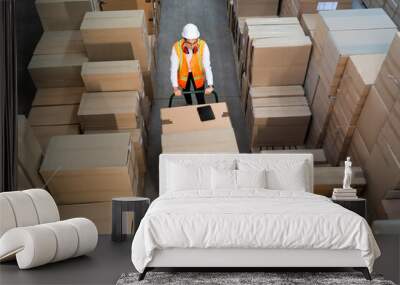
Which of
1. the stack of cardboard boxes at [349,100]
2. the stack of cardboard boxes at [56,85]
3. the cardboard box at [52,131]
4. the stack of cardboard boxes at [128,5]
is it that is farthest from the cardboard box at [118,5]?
the stack of cardboard boxes at [349,100]

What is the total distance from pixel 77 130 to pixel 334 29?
3.12 meters

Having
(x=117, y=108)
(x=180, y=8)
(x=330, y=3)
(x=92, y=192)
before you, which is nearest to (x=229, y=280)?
(x=92, y=192)

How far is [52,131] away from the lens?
222 inches

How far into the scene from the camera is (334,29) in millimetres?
5312

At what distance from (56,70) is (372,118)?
12.4 feet

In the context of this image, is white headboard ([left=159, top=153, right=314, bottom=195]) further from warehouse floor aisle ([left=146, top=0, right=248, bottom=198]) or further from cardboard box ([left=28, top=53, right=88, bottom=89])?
cardboard box ([left=28, top=53, right=88, bottom=89])

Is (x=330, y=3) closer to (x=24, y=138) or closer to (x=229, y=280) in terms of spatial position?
(x=24, y=138)

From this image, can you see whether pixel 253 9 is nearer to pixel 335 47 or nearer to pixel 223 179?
pixel 335 47

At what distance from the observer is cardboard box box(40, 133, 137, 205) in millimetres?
4523

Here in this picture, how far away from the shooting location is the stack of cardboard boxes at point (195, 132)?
4781 millimetres

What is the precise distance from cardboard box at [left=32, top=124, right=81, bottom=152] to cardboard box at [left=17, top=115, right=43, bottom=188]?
0.71 m

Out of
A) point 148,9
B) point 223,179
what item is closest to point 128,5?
point 148,9

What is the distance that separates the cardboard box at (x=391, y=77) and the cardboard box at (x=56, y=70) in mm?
3569

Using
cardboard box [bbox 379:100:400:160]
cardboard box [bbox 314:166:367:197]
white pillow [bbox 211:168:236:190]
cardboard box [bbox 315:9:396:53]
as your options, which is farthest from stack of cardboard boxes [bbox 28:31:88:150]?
cardboard box [bbox 379:100:400:160]
